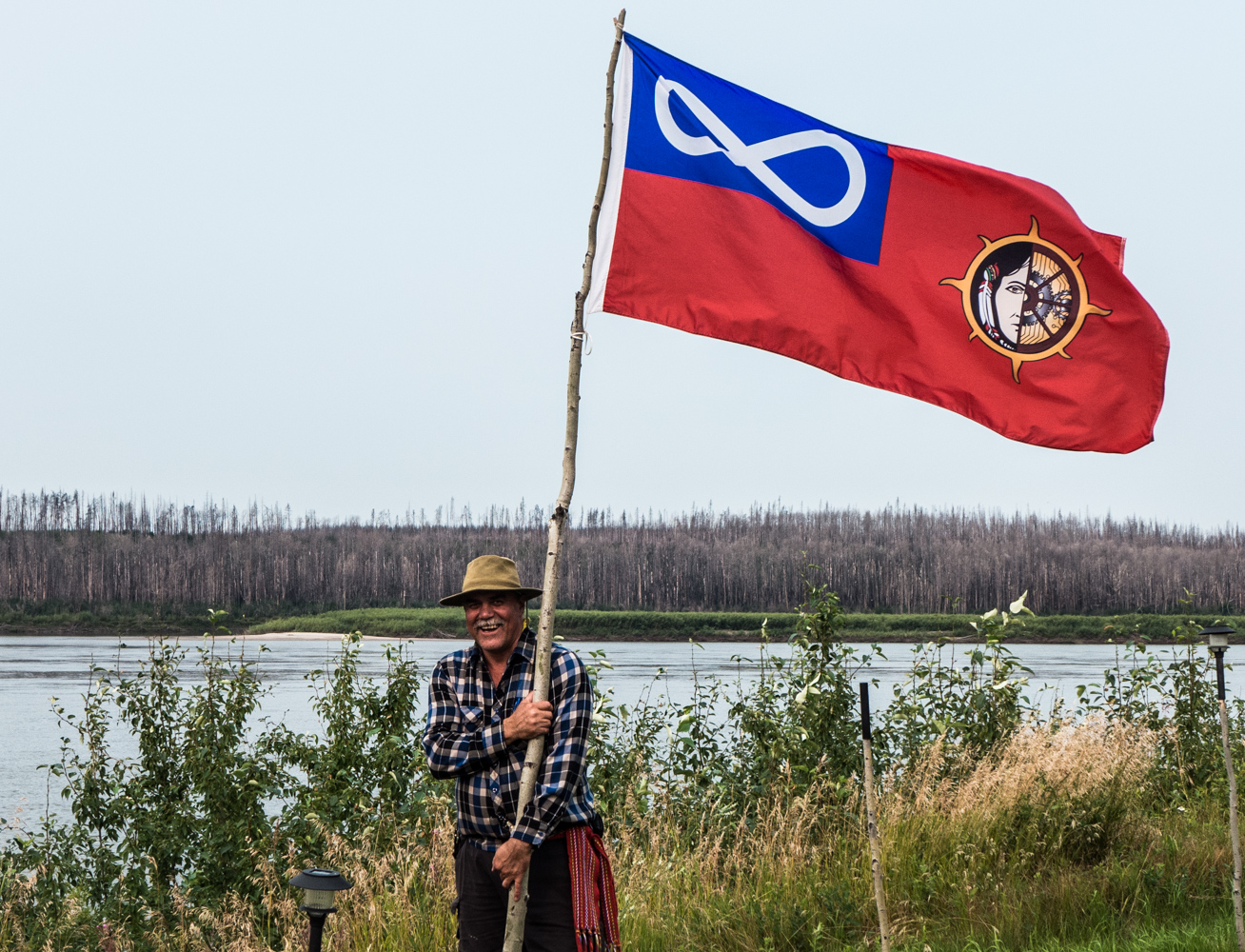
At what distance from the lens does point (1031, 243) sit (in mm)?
6312

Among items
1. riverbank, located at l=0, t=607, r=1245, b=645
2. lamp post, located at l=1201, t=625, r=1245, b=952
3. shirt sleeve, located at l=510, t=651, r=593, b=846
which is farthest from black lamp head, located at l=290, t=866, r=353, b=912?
riverbank, located at l=0, t=607, r=1245, b=645

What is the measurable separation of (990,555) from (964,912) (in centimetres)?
9007

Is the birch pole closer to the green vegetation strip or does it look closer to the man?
the man

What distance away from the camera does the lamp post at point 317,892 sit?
411 cm

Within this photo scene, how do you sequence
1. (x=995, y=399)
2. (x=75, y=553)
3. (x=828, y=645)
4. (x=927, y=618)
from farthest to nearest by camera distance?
(x=75, y=553) < (x=927, y=618) < (x=828, y=645) < (x=995, y=399)

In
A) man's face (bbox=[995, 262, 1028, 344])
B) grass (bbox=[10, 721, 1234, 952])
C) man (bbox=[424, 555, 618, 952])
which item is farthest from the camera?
grass (bbox=[10, 721, 1234, 952])

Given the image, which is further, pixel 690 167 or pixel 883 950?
pixel 690 167

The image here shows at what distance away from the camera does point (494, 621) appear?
4.35m

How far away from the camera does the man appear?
4.23m

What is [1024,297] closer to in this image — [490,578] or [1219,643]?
[1219,643]

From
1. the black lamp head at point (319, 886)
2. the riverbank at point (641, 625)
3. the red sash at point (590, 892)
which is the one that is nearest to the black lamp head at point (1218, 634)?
the red sash at point (590, 892)

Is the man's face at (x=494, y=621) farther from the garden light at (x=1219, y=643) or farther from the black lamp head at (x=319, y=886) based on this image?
the garden light at (x=1219, y=643)

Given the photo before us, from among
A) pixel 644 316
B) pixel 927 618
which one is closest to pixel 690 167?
pixel 644 316

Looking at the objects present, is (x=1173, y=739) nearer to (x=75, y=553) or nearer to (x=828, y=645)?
(x=828, y=645)
